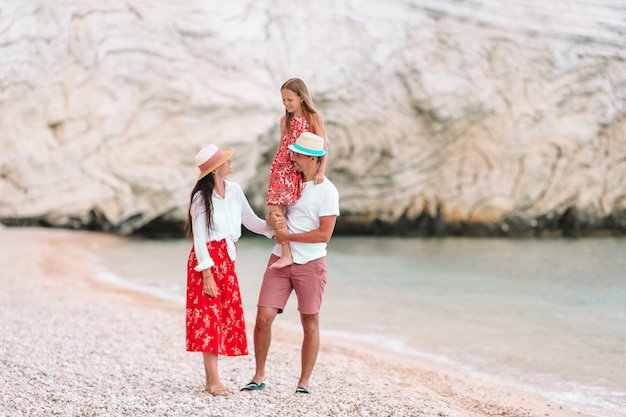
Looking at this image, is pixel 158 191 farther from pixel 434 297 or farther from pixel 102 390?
pixel 102 390

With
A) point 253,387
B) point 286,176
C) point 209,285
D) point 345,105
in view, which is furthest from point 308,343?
point 345,105

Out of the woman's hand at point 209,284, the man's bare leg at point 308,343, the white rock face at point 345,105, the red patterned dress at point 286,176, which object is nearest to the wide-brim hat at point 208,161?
the red patterned dress at point 286,176

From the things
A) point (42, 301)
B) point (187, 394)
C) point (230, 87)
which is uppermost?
point (230, 87)

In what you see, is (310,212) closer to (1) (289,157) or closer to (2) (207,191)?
(1) (289,157)

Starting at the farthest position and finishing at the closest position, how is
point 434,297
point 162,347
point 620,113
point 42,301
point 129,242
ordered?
point 620,113 → point 129,242 → point 434,297 → point 42,301 → point 162,347

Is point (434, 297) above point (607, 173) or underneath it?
underneath

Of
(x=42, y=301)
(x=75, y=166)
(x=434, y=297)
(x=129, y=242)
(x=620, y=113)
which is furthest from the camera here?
(x=620, y=113)

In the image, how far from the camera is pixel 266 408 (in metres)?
3.84

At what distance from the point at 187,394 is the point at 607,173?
566 inches

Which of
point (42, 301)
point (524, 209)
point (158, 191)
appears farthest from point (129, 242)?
point (524, 209)

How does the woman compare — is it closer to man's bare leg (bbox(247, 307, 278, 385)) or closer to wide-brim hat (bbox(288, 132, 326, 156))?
man's bare leg (bbox(247, 307, 278, 385))

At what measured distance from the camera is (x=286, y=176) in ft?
13.5

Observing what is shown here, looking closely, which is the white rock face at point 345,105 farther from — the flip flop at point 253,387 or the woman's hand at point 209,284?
the flip flop at point 253,387

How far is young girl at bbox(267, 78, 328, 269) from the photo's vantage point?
410 cm
